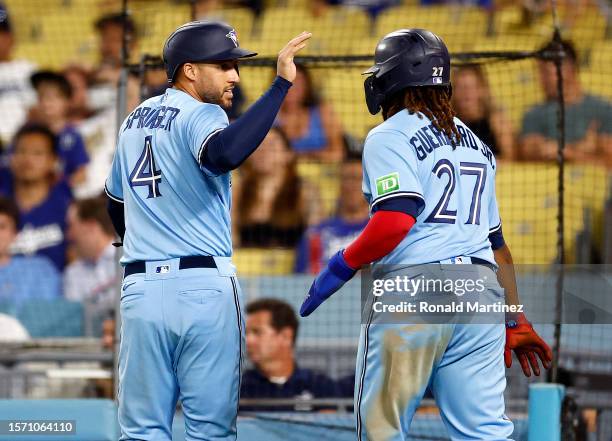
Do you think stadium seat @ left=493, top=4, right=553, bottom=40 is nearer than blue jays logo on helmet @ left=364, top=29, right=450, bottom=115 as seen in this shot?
No

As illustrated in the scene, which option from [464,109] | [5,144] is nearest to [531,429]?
[464,109]

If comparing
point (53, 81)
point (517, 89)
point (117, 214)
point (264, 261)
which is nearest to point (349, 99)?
point (517, 89)

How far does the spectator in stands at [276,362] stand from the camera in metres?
6.70

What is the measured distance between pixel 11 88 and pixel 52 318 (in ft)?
11.5

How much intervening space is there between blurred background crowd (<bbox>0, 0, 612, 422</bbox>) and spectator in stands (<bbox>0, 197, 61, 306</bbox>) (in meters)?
0.01

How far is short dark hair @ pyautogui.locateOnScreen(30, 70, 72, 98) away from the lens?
10492 millimetres

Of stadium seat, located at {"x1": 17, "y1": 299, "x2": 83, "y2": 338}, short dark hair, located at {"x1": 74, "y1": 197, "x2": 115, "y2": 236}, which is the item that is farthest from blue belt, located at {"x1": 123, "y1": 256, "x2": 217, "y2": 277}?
short dark hair, located at {"x1": 74, "y1": 197, "x2": 115, "y2": 236}

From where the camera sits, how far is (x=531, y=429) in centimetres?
471

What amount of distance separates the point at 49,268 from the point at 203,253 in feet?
17.3

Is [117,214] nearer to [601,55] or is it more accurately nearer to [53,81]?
[53,81]

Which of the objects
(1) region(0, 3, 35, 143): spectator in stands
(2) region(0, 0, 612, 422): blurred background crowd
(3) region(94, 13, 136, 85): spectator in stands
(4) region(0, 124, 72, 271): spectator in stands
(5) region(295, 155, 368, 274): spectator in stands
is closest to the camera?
(2) region(0, 0, 612, 422): blurred background crowd

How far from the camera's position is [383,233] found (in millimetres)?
3658

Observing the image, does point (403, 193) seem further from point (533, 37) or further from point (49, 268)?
point (533, 37)

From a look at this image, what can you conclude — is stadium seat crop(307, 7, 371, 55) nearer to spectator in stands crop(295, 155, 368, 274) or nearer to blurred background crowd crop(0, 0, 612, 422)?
blurred background crowd crop(0, 0, 612, 422)
